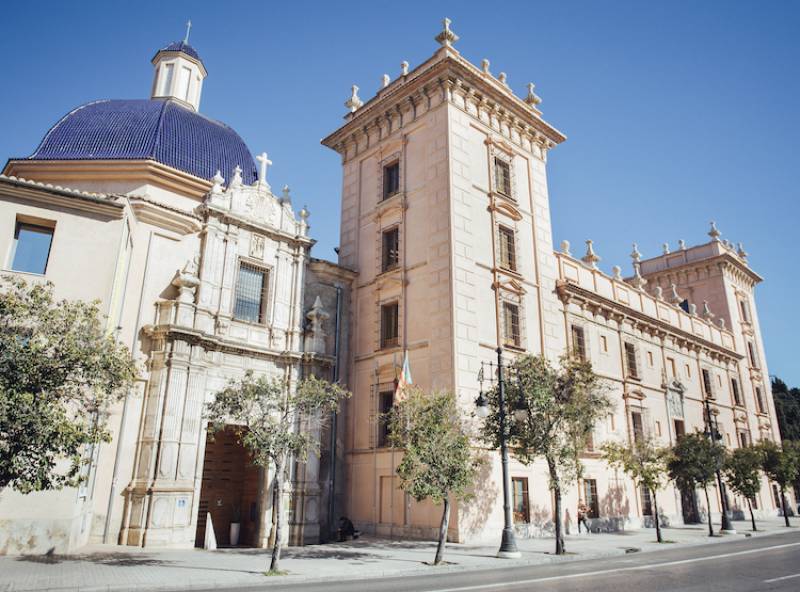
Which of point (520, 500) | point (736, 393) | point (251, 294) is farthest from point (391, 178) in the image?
point (736, 393)

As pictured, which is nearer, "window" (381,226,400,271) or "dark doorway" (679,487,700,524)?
"window" (381,226,400,271)

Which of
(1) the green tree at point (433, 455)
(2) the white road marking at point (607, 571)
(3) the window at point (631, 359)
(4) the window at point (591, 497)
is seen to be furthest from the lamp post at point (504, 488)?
(3) the window at point (631, 359)

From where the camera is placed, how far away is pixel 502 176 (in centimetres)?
2648

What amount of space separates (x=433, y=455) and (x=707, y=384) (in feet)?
96.3

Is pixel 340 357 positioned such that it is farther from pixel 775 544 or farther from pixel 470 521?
pixel 775 544

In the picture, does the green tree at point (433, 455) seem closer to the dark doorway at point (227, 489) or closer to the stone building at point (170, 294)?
the stone building at point (170, 294)

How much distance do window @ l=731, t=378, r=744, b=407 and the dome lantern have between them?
3924cm

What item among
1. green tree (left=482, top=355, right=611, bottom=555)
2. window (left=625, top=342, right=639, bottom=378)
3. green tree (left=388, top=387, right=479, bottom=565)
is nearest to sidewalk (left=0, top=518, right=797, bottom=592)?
green tree (left=388, top=387, right=479, bottom=565)

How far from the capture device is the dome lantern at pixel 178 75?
30.1m

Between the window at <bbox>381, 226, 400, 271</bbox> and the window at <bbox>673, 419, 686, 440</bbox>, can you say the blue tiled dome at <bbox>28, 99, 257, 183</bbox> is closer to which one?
the window at <bbox>381, 226, 400, 271</bbox>

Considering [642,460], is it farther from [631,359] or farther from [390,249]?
[390,249]

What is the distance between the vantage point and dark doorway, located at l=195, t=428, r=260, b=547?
22.8 m

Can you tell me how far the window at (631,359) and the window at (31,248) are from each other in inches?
1057

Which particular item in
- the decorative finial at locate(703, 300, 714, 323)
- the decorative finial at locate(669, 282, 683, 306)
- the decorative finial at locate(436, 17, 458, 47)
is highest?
the decorative finial at locate(436, 17, 458, 47)
